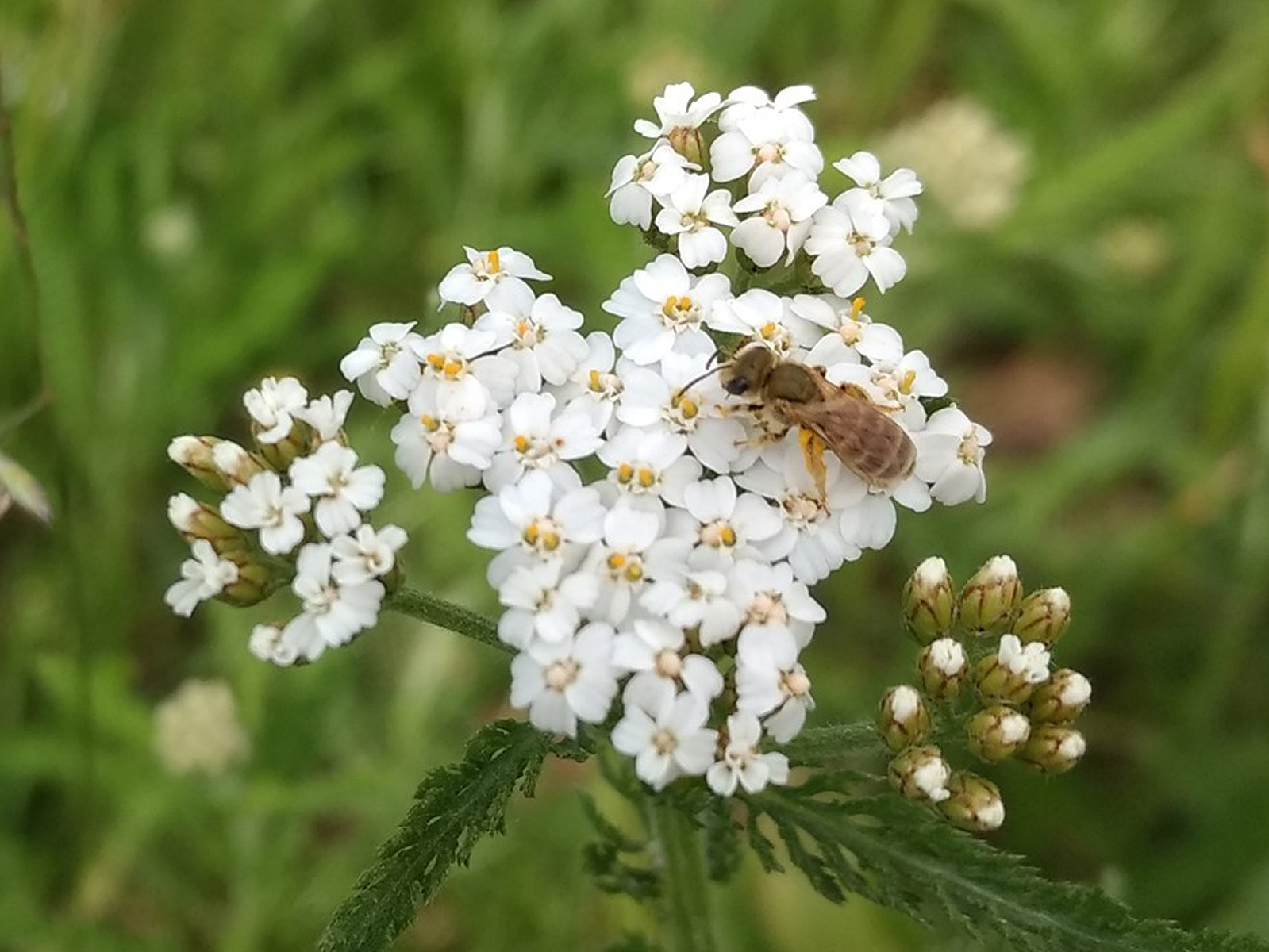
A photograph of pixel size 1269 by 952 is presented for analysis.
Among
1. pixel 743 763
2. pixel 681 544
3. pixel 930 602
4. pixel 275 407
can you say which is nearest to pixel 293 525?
pixel 275 407

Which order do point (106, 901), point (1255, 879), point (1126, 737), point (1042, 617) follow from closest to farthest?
point (1042, 617)
point (1255, 879)
point (106, 901)
point (1126, 737)

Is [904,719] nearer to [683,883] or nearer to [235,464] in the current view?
[683,883]

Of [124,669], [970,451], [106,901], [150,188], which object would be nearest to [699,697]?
[970,451]

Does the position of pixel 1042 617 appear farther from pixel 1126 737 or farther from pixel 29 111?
pixel 29 111

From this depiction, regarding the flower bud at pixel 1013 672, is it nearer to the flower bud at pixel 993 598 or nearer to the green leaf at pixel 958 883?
the flower bud at pixel 993 598

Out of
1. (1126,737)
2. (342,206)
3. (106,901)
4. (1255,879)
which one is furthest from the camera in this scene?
(342,206)

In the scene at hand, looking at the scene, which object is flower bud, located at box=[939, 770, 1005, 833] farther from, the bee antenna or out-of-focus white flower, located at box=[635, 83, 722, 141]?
out-of-focus white flower, located at box=[635, 83, 722, 141]

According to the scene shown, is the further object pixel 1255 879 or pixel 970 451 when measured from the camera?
pixel 1255 879
